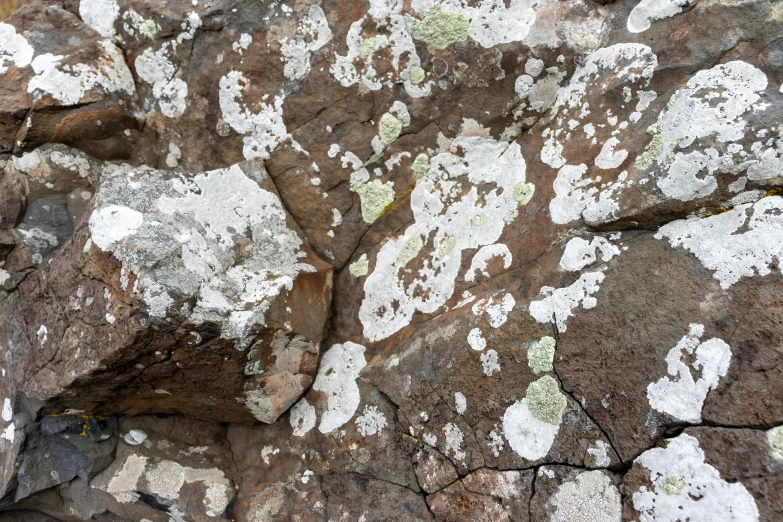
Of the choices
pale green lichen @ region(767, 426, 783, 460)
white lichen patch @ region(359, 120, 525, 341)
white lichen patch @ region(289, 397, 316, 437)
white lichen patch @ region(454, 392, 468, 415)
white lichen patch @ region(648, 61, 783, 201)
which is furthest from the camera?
white lichen patch @ region(289, 397, 316, 437)

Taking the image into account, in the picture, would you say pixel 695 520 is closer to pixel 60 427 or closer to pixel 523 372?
pixel 523 372

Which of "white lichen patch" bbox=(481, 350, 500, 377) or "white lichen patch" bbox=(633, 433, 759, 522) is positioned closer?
"white lichen patch" bbox=(633, 433, 759, 522)

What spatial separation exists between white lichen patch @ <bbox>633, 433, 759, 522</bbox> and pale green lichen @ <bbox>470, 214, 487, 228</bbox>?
124 centimetres

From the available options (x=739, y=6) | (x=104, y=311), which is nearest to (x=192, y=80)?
(x=104, y=311)

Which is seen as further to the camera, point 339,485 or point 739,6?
point 339,485

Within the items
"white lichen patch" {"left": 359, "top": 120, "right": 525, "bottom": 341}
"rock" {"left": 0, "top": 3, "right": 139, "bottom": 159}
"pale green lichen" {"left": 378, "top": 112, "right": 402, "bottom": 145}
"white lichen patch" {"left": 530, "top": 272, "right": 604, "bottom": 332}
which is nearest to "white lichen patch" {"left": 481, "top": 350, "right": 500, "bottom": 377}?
"white lichen patch" {"left": 530, "top": 272, "right": 604, "bottom": 332}

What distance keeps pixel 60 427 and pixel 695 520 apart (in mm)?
3085

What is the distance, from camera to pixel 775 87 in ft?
7.13

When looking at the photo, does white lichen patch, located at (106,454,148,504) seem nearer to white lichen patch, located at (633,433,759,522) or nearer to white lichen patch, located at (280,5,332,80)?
white lichen patch, located at (280,5,332,80)

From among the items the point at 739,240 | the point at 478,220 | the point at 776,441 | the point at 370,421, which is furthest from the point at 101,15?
the point at 776,441

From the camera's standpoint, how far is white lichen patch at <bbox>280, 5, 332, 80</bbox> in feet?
9.94

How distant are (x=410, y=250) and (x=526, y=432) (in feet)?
3.59

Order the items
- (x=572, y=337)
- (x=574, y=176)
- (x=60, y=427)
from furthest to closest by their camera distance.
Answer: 1. (x=60, y=427)
2. (x=574, y=176)
3. (x=572, y=337)

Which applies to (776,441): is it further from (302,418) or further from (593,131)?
(302,418)
